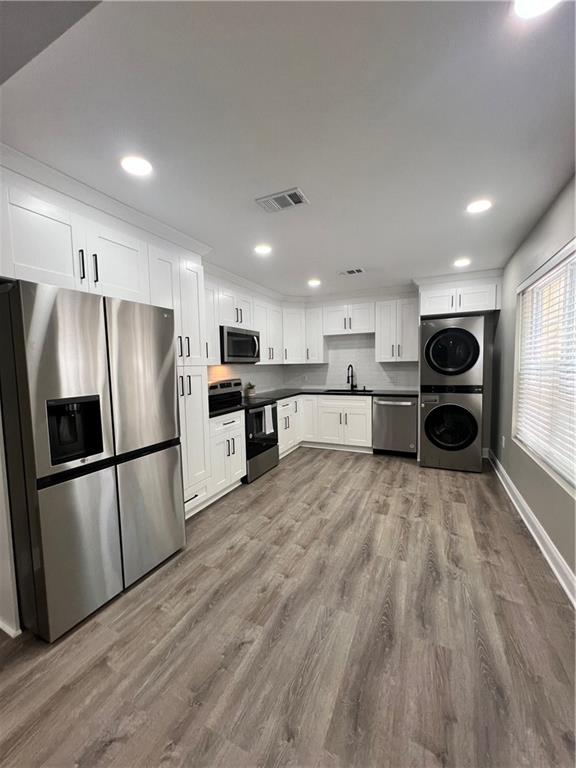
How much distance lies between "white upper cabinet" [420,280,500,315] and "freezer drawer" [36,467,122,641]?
4110 mm

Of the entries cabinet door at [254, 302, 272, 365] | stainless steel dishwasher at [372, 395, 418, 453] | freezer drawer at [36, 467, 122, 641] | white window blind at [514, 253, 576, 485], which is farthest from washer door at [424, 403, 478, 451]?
freezer drawer at [36, 467, 122, 641]

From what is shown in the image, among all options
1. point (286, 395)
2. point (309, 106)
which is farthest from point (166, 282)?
point (286, 395)

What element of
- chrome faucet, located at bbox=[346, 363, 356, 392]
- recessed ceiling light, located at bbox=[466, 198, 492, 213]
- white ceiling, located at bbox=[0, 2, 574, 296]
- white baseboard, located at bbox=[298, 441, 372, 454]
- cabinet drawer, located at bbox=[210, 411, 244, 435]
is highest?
recessed ceiling light, located at bbox=[466, 198, 492, 213]

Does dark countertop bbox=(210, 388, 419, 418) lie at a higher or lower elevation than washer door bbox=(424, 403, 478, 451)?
higher

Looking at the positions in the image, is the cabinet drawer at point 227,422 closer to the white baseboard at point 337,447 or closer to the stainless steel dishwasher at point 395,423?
the white baseboard at point 337,447

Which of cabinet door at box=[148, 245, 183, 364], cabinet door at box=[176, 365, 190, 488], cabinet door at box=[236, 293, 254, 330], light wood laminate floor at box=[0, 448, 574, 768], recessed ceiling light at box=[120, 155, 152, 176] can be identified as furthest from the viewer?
cabinet door at box=[236, 293, 254, 330]

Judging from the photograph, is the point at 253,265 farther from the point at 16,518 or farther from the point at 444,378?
the point at 16,518

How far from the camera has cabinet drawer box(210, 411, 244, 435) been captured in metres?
3.21

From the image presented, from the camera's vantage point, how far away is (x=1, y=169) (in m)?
1.61

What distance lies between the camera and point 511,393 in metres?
3.37

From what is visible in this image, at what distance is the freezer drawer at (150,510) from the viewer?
2.02 m

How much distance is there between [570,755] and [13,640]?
2535 millimetres

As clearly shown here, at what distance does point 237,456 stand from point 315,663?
225cm

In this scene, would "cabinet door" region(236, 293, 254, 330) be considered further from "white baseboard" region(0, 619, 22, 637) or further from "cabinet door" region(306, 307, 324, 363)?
"white baseboard" region(0, 619, 22, 637)
